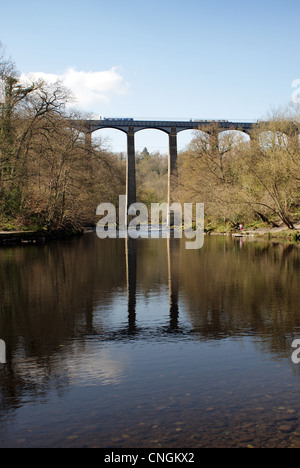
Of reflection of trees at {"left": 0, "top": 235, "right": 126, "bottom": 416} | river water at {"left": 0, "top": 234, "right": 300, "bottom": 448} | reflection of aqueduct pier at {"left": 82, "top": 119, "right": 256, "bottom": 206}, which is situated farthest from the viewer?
reflection of aqueduct pier at {"left": 82, "top": 119, "right": 256, "bottom": 206}

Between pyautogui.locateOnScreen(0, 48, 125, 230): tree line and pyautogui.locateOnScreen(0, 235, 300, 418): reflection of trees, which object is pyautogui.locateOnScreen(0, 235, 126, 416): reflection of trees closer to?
pyautogui.locateOnScreen(0, 235, 300, 418): reflection of trees

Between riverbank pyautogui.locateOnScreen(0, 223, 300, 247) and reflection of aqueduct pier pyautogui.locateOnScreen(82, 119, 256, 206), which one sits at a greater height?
reflection of aqueduct pier pyautogui.locateOnScreen(82, 119, 256, 206)

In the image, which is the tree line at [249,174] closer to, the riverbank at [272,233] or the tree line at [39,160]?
the riverbank at [272,233]

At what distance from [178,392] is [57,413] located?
52.4 inches

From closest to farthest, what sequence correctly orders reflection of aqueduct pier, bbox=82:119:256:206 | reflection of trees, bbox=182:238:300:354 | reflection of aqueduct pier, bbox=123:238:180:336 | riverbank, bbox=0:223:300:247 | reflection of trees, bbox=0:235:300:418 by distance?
reflection of trees, bbox=0:235:300:418 < reflection of trees, bbox=182:238:300:354 < reflection of aqueduct pier, bbox=123:238:180:336 < riverbank, bbox=0:223:300:247 < reflection of aqueduct pier, bbox=82:119:256:206

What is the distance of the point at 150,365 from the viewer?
6.25 meters

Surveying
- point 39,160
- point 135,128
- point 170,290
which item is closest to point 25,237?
point 39,160

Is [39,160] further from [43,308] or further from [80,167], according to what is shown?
[43,308]

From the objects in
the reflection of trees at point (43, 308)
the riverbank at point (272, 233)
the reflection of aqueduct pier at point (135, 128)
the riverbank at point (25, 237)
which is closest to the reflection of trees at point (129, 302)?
the reflection of trees at point (43, 308)

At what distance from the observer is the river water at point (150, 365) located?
14.4ft

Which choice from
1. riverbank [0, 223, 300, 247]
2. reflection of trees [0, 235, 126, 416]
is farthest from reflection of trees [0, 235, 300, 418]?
riverbank [0, 223, 300, 247]

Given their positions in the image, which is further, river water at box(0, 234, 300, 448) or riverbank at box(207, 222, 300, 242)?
riverbank at box(207, 222, 300, 242)

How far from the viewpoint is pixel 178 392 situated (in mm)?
5281

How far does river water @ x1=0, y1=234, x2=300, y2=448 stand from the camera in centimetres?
440
